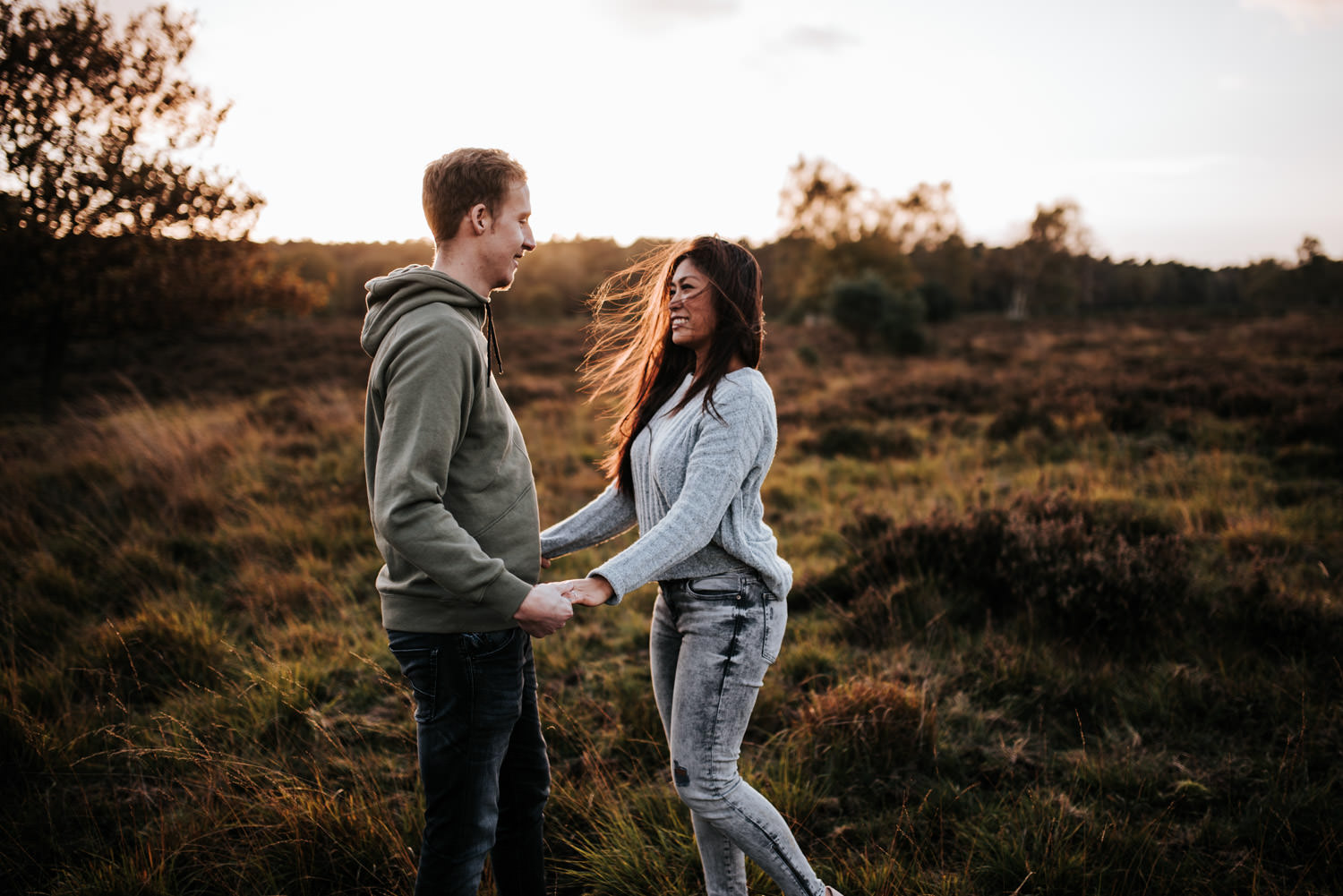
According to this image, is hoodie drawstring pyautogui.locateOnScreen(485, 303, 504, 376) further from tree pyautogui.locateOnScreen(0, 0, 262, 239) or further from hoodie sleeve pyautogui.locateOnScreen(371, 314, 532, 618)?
tree pyautogui.locateOnScreen(0, 0, 262, 239)

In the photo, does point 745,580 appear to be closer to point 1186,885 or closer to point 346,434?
point 1186,885

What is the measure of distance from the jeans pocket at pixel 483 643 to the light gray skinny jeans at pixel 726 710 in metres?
0.50

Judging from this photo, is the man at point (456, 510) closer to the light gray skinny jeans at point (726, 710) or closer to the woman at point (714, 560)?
the woman at point (714, 560)

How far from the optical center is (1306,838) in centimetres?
245

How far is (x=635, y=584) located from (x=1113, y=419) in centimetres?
984

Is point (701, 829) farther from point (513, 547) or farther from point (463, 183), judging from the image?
point (463, 183)

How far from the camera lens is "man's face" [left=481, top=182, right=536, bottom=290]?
66.2 inches

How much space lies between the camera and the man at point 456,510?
1.49m

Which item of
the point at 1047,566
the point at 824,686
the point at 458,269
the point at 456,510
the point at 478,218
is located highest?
the point at 478,218

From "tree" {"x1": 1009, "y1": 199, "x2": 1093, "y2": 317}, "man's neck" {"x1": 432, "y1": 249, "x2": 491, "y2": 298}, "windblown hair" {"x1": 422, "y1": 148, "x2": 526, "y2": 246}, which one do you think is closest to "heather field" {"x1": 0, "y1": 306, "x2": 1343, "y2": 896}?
"man's neck" {"x1": 432, "y1": 249, "x2": 491, "y2": 298}

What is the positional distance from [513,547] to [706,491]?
0.53 metres

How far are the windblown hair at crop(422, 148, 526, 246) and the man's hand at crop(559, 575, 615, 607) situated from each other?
0.92m

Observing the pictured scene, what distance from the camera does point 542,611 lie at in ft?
5.16

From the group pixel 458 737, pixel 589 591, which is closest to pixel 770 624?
pixel 589 591
